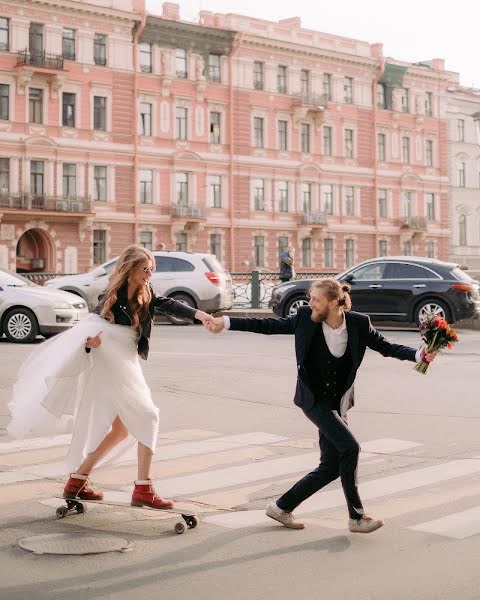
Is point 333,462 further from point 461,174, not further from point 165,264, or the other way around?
point 461,174

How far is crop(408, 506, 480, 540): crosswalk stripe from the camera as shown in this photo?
6223mm

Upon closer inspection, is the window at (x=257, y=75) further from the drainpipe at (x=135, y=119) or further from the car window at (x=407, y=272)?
the car window at (x=407, y=272)

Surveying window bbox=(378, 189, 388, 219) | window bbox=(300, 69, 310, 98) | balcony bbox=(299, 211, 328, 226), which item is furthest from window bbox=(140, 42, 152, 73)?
window bbox=(378, 189, 388, 219)

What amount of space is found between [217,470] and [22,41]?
43.6 meters

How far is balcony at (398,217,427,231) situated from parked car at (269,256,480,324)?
40.1 meters

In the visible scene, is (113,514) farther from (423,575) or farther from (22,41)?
(22,41)

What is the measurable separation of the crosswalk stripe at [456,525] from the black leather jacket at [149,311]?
1976mm

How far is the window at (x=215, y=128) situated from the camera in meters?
55.3

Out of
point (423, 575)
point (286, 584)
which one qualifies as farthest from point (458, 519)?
point (286, 584)

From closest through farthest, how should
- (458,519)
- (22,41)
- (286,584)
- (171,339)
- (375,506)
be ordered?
(286,584) < (458,519) < (375,506) < (171,339) < (22,41)

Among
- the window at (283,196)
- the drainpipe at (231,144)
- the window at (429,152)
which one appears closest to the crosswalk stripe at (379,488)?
the drainpipe at (231,144)

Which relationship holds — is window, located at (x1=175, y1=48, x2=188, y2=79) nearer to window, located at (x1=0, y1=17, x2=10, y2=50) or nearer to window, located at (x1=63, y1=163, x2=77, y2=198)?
window, located at (x1=63, y1=163, x2=77, y2=198)

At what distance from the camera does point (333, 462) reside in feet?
20.8

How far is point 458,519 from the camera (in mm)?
6605
